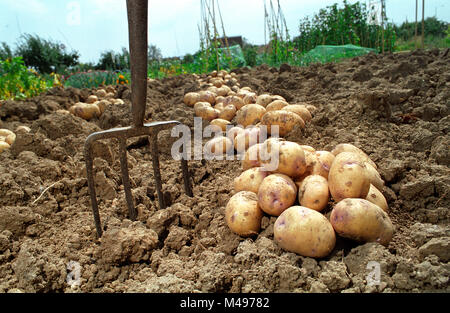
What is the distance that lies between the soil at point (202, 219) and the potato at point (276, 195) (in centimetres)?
12

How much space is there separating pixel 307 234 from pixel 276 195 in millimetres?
296

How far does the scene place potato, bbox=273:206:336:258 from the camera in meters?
1.51

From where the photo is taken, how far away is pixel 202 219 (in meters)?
2.02

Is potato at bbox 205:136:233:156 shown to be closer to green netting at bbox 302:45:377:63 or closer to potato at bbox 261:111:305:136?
potato at bbox 261:111:305:136

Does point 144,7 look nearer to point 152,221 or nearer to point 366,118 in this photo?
point 152,221

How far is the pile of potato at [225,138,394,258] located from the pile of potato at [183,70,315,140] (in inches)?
23.2

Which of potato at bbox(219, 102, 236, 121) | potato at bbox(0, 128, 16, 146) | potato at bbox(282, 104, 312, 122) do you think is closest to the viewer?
potato at bbox(282, 104, 312, 122)

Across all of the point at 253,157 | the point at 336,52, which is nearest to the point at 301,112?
the point at 253,157

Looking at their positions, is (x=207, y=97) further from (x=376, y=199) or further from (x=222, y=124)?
(x=376, y=199)

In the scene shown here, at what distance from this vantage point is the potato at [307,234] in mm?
1506

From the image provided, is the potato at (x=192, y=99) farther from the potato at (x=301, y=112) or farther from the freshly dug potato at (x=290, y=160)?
the freshly dug potato at (x=290, y=160)

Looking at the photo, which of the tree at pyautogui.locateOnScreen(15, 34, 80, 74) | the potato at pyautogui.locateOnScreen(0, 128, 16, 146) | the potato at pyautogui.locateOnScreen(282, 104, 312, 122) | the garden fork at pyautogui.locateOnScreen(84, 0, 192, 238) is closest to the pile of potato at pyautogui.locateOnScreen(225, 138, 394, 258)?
the garden fork at pyautogui.locateOnScreen(84, 0, 192, 238)

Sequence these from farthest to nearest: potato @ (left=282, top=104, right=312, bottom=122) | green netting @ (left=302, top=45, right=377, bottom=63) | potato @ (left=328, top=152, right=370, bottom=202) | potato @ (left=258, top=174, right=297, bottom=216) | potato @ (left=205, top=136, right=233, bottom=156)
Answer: green netting @ (left=302, top=45, right=377, bottom=63) → potato @ (left=282, top=104, right=312, bottom=122) → potato @ (left=205, top=136, right=233, bottom=156) → potato @ (left=258, top=174, right=297, bottom=216) → potato @ (left=328, top=152, right=370, bottom=202)
